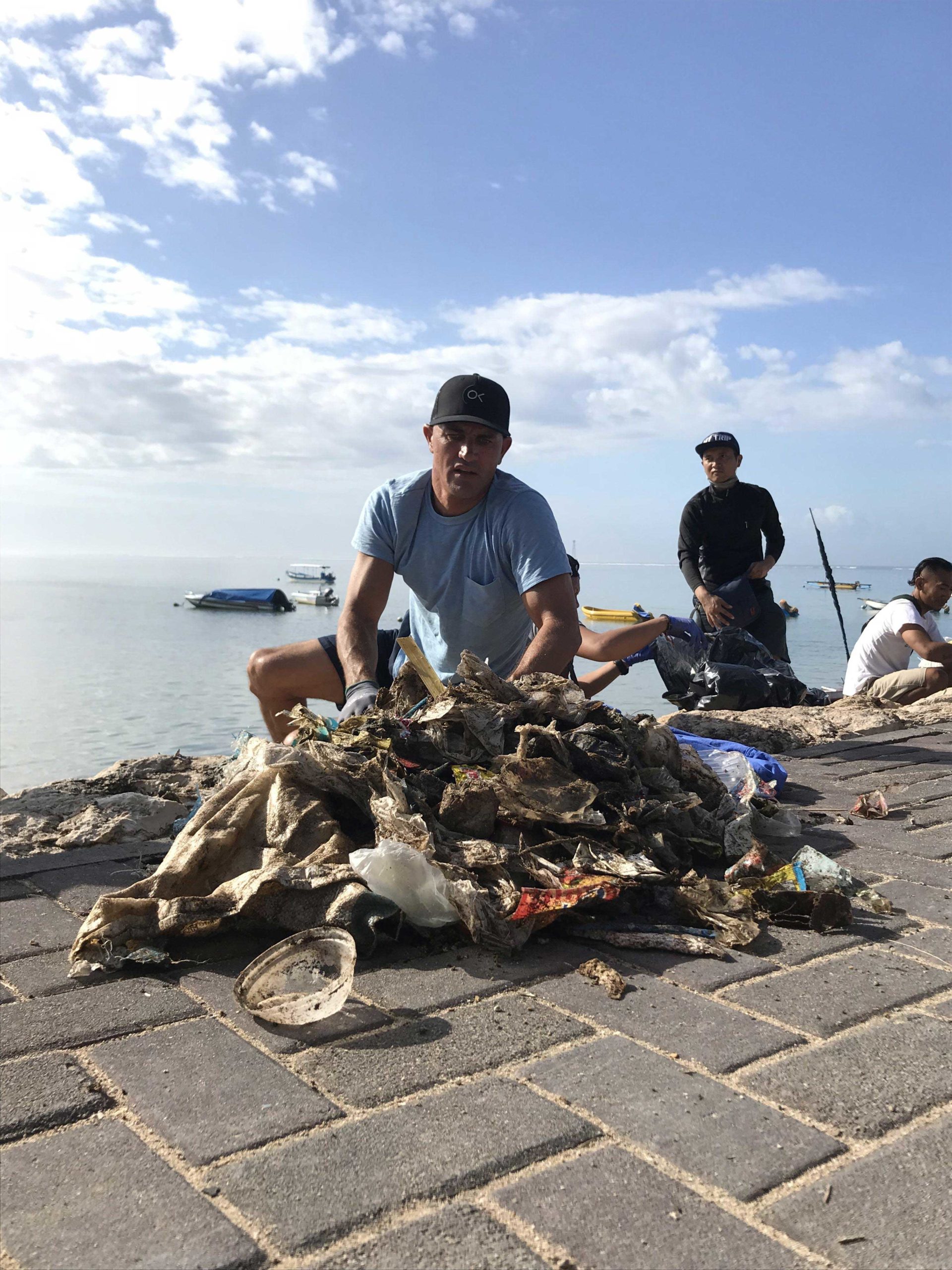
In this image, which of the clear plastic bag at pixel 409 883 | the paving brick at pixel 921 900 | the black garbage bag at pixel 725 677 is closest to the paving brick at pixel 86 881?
the clear plastic bag at pixel 409 883

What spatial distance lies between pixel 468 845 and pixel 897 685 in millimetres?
5976

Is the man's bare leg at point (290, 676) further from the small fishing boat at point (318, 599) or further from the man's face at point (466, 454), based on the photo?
the small fishing boat at point (318, 599)

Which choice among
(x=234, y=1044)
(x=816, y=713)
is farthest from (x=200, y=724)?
(x=234, y=1044)

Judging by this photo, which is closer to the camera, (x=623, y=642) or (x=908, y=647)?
(x=623, y=642)

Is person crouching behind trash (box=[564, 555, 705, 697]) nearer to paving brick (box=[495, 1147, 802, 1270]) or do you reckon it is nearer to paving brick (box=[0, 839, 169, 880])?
paving brick (box=[0, 839, 169, 880])

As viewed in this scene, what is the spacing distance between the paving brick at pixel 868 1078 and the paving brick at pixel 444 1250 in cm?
58

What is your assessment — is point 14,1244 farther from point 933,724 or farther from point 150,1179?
point 933,724

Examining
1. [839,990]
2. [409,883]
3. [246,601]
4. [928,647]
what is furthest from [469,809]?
[246,601]

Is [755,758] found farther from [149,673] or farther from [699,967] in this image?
[149,673]

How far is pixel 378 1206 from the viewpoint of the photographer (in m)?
1.33

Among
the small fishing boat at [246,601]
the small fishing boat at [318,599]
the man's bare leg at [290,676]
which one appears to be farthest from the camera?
the small fishing boat at [318,599]

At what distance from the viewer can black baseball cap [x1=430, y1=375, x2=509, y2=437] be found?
388 cm

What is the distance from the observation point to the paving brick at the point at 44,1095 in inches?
61.0

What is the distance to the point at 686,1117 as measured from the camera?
1.57m
